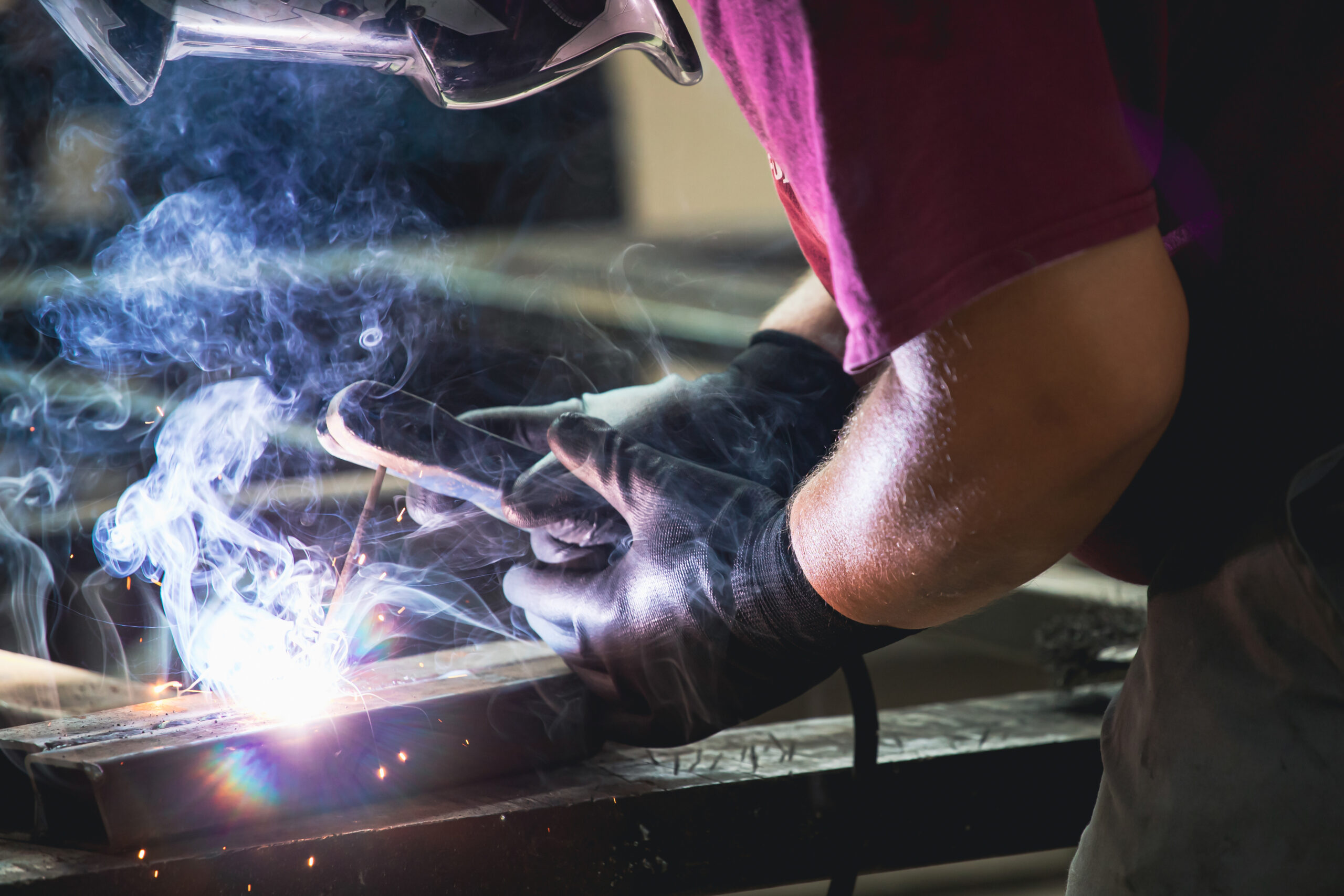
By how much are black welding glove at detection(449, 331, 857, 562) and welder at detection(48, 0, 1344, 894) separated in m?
0.43

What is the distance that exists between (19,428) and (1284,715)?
3027mm

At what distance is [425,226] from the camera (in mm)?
4223

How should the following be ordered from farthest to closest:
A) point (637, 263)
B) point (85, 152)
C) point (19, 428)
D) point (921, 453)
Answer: point (637, 263) < point (85, 152) < point (19, 428) < point (921, 453)

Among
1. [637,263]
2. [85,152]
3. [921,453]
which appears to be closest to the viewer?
[921,453]

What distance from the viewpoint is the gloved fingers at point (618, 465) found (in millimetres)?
1213

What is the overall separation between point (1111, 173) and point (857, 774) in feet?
2.86

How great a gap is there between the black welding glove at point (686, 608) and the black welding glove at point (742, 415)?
0.24m

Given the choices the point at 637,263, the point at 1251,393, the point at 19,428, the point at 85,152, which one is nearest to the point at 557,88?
the point at 637,263

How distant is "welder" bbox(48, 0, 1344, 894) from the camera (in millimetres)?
630

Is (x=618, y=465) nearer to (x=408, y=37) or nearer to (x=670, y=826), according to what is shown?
(x=670, y=826)

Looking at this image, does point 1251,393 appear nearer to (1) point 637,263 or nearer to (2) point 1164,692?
(2) point 1164,692

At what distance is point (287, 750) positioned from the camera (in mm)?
1097

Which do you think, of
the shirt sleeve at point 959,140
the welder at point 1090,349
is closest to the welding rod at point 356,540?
the welder at point 1090,349

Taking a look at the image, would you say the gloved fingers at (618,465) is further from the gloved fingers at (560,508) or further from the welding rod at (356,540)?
the welding rod at (356,540)
